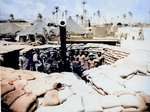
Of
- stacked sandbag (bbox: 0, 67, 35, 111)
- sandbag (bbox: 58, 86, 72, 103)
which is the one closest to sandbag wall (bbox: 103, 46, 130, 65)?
sandbag (bbox: 58, 86, 72, 103)

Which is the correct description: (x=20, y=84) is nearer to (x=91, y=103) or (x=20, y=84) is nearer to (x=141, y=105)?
(x=91, y=103)

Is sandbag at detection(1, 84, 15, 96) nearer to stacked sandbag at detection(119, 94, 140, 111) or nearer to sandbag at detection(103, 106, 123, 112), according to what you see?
sandbag at detection(103, 106, 123, 112)

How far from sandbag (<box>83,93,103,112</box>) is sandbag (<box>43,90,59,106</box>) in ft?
1.15

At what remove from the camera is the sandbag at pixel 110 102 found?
3.88ft

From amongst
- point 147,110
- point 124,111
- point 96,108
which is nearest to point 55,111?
point 96,108

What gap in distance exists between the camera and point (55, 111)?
111 cm

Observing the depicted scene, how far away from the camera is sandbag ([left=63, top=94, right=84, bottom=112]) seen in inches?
44.6

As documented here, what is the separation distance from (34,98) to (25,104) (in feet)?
0.47

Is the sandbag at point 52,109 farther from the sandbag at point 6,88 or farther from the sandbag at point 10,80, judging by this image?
the sandbag at point 10,80

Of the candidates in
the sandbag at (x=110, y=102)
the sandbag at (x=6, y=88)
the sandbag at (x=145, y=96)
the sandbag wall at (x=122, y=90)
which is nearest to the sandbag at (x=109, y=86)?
the sandbag wall at (x=122, y=90)

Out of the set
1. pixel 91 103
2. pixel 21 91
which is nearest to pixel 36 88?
pixel 21 91

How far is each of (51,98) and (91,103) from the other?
19.8 inches

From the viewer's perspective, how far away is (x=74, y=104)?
1.20 meters

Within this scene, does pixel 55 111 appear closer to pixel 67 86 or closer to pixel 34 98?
pixel 34 98
